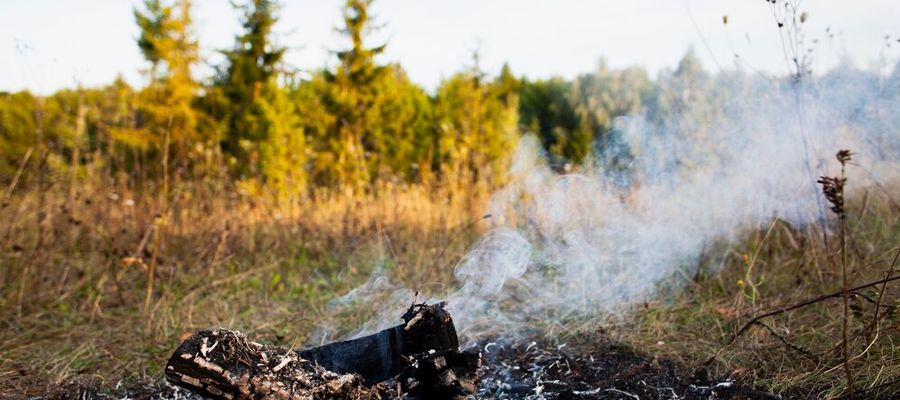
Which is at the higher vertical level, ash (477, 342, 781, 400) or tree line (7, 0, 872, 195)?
tree line (7, 0, 872, 195)

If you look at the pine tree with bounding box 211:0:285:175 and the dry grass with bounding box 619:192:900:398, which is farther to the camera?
the pine tree with bounding box 211:0:285:175

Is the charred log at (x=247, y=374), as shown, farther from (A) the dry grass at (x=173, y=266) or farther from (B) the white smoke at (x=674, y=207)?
(B) the white smoke at (x=674, y=207)

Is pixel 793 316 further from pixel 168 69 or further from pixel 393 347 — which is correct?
pixel 168 69

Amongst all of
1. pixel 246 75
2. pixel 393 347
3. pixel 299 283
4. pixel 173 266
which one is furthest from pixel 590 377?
pixel 246 75

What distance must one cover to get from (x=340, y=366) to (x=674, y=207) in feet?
8.86

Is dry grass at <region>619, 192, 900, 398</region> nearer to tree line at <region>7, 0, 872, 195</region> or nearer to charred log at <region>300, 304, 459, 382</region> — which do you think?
charred log at <region>300, 304, 459, 382</region>

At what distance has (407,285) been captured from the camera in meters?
4.50

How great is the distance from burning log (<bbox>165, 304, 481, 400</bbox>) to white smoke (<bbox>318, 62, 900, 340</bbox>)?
106 cm

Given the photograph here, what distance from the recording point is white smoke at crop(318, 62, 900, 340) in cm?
384

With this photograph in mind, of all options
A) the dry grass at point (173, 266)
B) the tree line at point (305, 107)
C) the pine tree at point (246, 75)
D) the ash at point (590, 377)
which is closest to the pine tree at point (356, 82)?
the tree line at point (305, 107)

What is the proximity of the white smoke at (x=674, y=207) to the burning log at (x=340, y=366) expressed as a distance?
1.06 m

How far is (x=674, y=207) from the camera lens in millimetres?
4395

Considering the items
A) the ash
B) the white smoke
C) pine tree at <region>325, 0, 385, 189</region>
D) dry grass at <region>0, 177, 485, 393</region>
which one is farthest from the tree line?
the ash

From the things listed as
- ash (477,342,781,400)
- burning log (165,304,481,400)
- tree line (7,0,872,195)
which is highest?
tree line (7,0,872,195)
